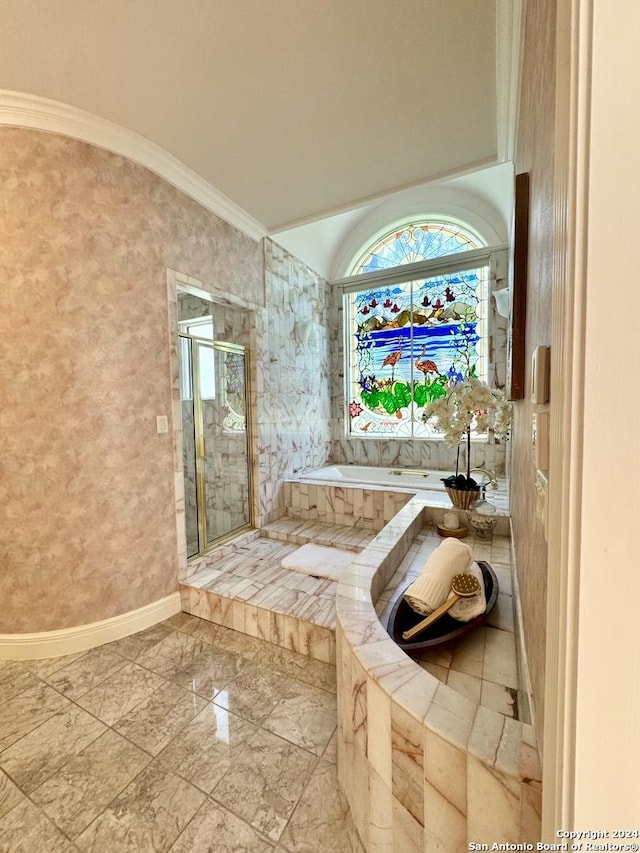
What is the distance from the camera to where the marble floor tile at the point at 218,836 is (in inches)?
40.1

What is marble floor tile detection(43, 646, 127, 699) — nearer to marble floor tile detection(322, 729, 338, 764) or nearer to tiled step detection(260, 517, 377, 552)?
marble floor tile detection(322, 729, 338, 764)

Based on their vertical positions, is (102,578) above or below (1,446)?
below

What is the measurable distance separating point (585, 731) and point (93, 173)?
2783mm

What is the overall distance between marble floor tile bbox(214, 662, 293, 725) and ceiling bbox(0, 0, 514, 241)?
2937 mm

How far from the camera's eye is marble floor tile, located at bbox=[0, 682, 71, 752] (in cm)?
142

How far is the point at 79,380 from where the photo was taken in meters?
1.85

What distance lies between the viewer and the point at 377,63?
61.3 inches

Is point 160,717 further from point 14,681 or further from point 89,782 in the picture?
point 14,681

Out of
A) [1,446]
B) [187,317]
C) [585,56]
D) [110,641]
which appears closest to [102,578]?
[110,641]

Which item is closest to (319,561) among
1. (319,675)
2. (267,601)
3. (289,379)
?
(267,601)

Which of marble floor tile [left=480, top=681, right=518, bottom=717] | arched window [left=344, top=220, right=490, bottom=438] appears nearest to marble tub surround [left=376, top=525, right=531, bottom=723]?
marble floor tile [left=480, top=681, right=518, bottom=717]

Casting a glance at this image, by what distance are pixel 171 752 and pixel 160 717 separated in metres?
0.19

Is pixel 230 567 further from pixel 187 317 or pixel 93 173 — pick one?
pixel 93 173

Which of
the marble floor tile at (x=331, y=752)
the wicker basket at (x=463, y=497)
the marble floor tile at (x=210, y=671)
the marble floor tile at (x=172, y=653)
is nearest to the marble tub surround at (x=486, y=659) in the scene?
the wicker basket at (x=463, y=497)
